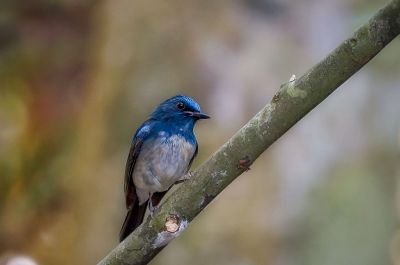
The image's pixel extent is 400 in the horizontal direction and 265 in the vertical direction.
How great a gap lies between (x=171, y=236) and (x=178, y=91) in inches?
124

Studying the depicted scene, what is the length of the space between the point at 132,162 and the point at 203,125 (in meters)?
1.66

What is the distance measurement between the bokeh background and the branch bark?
2.56 meters

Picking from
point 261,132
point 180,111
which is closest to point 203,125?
point 180,111

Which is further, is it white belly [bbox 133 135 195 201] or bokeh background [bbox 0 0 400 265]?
bokeh background [bbox 0 0 400 265]

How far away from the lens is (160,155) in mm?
4941

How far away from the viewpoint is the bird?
4.91 m

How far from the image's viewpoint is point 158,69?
679 centimetres

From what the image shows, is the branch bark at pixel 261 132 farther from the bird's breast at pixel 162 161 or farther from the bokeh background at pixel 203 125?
the bokeh background at pixel 203 125

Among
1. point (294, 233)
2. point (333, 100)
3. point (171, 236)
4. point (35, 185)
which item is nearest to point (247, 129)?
point (171, 236)

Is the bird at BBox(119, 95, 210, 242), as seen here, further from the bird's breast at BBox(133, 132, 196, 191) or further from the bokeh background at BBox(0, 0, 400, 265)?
the bokeh background at BBox(0, 0, 400, 265)

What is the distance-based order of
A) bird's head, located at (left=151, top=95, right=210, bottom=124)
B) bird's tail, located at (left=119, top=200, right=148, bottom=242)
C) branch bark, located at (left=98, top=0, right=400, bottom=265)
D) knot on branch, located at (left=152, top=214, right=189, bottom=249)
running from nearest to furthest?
branch bark, located at (left=98, top=0, right=400, bottom=265) → knot on branch, located at (left=152, top=214, right=189, bottom=249) → bird's tail, located at (left=119, top=200, right=148, bottom=242) → bird's head, located at (left=151, top=95, right=210, bottom=124)

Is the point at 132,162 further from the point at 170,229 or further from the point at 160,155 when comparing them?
the point at 170,229

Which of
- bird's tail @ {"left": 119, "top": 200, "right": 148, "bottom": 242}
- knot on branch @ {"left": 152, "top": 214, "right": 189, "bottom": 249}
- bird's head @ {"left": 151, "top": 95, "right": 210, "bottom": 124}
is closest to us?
knot on branch @ {"left": 152, "top": 214, "right": 189, "bottom": 249}

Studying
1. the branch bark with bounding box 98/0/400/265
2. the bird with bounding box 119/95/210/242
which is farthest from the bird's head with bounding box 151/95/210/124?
the branch bark with bounding box 98/0/400/265
